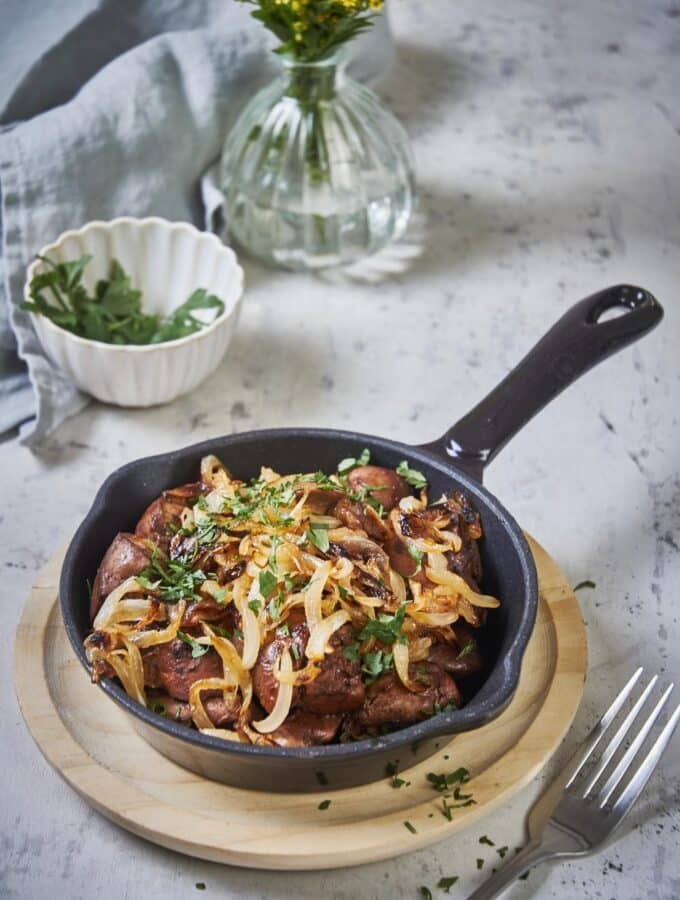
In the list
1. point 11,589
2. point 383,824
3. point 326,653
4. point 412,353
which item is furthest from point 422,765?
point 412,353

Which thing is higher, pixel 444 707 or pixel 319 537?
pixel 319 537

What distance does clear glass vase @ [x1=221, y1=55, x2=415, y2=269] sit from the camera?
11.8 feet

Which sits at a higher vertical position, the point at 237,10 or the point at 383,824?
the point at 237,10

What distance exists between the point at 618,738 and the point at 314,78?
2.17 m

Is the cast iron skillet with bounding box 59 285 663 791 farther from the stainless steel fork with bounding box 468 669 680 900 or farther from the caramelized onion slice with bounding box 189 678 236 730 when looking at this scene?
the stainless steel fork with bounding box 468 669 680 900

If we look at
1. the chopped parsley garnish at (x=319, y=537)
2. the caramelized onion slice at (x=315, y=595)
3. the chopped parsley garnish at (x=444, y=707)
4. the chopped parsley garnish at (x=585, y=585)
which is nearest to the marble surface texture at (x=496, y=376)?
the chopped parsley garnish at (x=585, y=585)

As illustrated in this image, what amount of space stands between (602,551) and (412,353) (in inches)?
36.3

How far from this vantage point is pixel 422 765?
220cm

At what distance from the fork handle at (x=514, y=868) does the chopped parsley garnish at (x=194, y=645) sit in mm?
629

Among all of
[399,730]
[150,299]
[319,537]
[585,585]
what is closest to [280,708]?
[399,730]

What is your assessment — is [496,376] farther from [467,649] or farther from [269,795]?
[269,795]

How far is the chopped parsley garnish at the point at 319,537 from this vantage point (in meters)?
2.22

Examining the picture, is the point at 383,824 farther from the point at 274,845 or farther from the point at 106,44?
the point at 106,44

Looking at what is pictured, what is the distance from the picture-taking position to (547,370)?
2.70 meters
